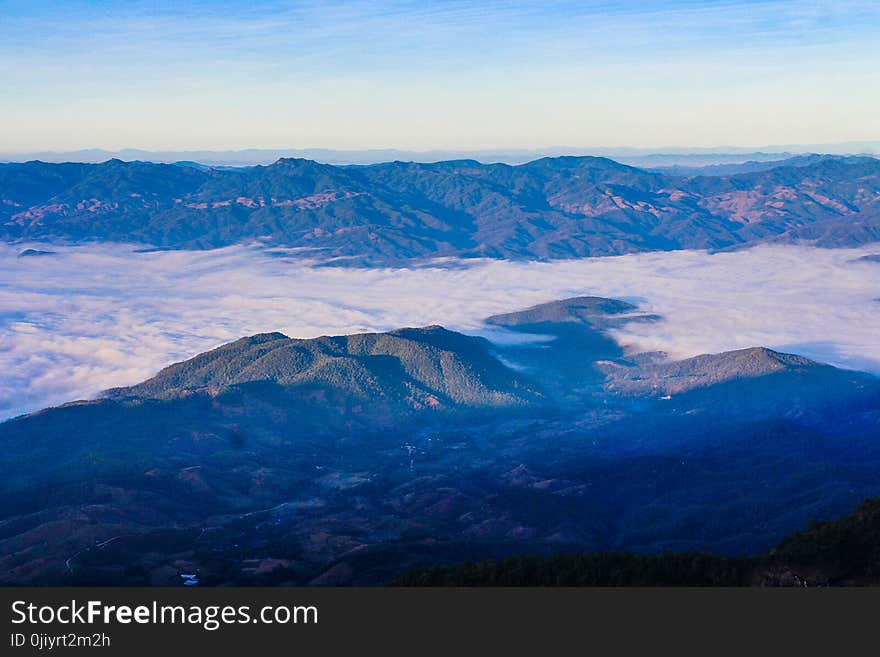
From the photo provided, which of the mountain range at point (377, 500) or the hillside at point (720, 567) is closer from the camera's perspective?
the hillside at point (720, 567)

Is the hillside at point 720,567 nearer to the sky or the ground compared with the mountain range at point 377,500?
nearer to the sky

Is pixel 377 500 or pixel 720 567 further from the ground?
pixel 720 567

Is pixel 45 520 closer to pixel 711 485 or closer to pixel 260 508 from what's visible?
pixel 260 508

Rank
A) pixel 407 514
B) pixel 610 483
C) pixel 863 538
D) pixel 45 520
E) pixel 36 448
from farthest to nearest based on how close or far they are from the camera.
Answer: pixel 36 448 < pixel 610 483 < pixel 407 514 < pixel 45 520 < pixel 863 538

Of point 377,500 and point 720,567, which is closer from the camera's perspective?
point 720,567

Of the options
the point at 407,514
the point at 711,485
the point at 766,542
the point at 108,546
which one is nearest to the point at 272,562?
the point at 108,546

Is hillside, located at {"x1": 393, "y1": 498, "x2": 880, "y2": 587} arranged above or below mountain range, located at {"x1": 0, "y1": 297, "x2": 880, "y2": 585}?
above

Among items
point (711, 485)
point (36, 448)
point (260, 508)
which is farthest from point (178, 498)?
point (711, 485)

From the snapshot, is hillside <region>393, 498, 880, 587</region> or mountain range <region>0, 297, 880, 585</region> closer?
hillside <region>393, 498, 880, 587</region>

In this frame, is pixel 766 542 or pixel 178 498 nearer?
pixel 766 542
